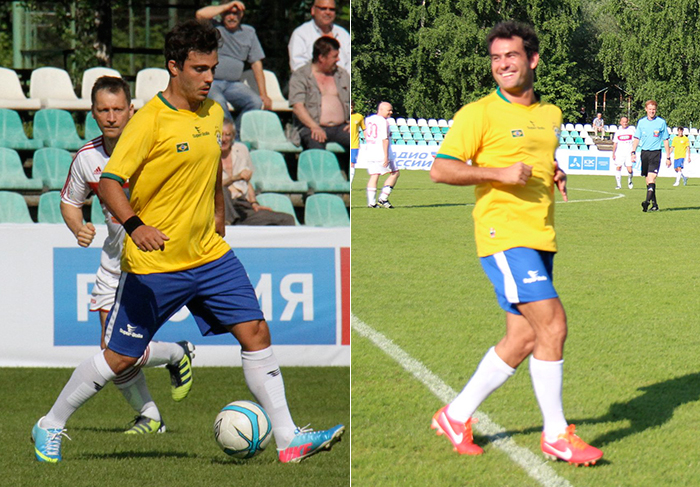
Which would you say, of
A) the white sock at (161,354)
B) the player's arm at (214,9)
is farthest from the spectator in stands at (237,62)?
the white sock at (161,354)

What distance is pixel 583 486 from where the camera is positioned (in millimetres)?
2828

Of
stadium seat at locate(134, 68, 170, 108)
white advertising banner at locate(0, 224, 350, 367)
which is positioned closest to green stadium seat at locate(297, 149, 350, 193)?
white advertising banner at locate(0, 224, 350, 367)

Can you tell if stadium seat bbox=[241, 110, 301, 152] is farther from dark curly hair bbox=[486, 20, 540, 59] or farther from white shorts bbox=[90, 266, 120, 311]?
dark curly hair bbox=[486, 20, 540, 59]

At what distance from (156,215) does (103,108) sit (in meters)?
1.00

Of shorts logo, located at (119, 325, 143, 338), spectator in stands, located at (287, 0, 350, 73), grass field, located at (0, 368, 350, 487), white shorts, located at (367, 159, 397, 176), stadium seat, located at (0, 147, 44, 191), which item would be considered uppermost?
spectator in stands, located at (287, 0, 350, 73)

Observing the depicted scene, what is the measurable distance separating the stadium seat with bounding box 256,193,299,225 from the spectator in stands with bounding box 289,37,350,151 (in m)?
0.64

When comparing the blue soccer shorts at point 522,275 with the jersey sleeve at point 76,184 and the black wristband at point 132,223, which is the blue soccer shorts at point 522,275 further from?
the jersey sleeve at point 76,184

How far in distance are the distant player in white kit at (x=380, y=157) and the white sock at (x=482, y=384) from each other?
10905mm

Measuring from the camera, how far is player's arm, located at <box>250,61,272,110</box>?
827 cm

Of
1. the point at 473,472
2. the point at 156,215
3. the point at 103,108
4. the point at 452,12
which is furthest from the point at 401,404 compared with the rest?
the point at 452,12

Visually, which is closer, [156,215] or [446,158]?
[446,158]

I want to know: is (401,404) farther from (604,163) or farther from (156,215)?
(604,163)

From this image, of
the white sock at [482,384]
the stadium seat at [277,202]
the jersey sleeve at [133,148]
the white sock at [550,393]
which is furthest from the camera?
the stadium seat at [277,202]

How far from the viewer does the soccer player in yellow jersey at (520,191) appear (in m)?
2.89
